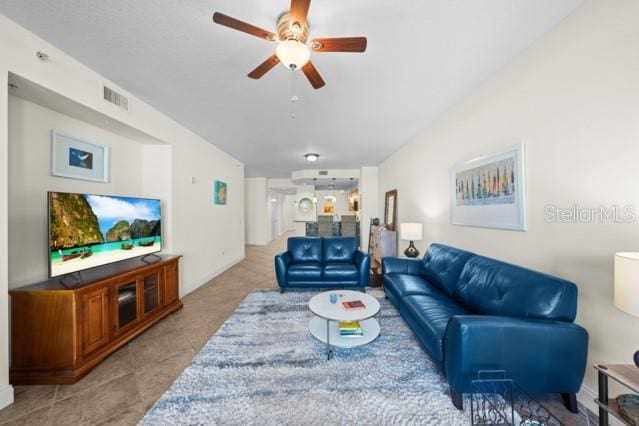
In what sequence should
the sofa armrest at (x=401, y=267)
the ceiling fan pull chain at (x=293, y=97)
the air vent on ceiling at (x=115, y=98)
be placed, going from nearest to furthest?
the ceiling fan pull chain at (x=293, y=97)
the air vent on ceiling at (x=115, y=98)
the sofa armrest at (x=401, y=267)

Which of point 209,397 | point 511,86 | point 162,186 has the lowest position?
point 209,397

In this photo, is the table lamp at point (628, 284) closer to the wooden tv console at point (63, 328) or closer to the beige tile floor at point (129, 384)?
the beige tile floor at point (129, 384)

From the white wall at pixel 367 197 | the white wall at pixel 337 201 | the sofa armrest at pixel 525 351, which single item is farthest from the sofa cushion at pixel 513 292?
the white wall at pixel 337 201

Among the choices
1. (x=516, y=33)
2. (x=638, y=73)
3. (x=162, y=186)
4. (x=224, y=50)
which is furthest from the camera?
(x=162, y=186)

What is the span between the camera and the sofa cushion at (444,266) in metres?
2.45

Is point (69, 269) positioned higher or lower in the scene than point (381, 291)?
higher

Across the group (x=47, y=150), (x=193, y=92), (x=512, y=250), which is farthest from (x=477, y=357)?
(x=47, y=150)

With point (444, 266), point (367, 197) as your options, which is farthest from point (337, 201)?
point (444, 266)

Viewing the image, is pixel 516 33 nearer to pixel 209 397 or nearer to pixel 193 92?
pixel 193 92

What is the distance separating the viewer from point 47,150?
214 centimetres

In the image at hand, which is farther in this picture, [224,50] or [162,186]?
[162,186]

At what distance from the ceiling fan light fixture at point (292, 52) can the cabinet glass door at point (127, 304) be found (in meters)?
2.60

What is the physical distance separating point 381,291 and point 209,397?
271cm

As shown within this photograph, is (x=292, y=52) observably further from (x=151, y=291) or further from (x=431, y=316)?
(x=151, y=291)
